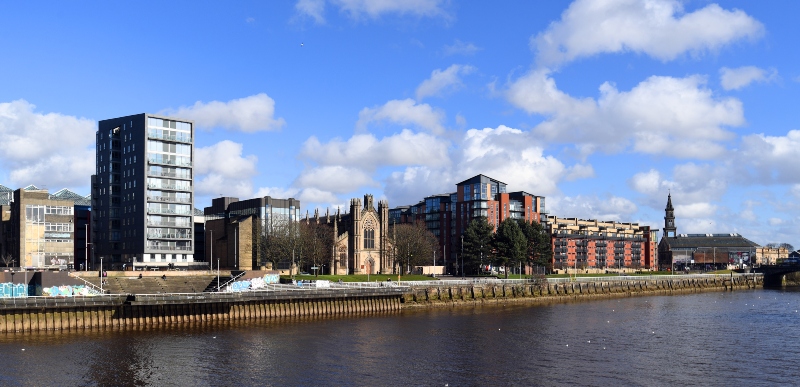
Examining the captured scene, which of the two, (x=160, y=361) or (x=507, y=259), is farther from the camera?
(x=507, y=259)

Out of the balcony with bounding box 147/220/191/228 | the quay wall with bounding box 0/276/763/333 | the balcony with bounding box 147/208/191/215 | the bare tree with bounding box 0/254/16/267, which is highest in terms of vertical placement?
the balcony with bounding box 147/208/191/215

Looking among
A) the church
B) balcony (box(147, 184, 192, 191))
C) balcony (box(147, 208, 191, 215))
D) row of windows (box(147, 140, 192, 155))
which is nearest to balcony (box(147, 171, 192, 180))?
balcony (box(147, 184, 192, 191))

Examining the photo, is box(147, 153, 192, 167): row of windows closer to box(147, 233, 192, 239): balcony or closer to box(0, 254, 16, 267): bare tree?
box(147, 233, 192, 239): balcony

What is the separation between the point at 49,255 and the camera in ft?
495

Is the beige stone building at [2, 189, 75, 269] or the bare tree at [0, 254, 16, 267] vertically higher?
the beige stone building at [2, 189, 75, 269]

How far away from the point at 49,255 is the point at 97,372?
345 feet

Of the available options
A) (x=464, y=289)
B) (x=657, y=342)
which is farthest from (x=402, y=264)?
(x=657, y=342)

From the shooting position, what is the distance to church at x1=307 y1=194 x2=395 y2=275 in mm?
188250

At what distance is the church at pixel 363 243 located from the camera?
618 feet

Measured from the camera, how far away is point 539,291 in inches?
5723

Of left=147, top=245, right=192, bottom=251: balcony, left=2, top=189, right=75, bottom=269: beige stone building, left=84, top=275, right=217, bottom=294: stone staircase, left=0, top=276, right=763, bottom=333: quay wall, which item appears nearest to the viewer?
left=0, top=276, right=763, bottom=333: quay wall

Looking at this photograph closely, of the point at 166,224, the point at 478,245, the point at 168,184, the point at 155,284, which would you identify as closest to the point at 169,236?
the point at 166,224

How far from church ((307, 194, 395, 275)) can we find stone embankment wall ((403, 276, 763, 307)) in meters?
53.9

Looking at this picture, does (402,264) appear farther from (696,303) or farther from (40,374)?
(40,374)
